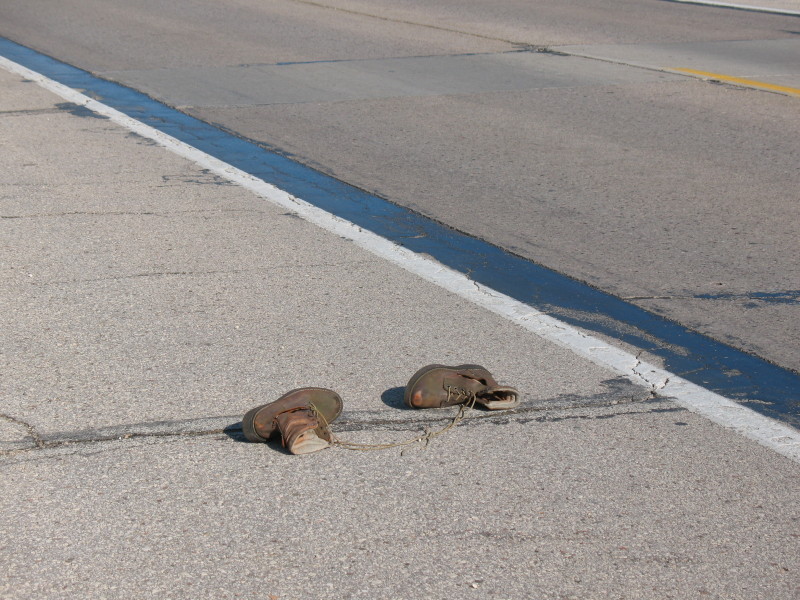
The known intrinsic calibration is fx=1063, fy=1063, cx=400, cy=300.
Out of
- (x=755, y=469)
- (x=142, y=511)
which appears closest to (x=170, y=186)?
(x=142, y=511)

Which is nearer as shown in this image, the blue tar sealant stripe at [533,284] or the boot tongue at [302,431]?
Answer: the boot tongue at [302,431]

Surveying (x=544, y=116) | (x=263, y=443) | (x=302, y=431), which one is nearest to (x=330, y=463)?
(x=302, y=431)

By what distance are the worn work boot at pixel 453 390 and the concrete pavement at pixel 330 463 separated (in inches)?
2.7

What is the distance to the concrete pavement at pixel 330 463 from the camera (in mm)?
3139

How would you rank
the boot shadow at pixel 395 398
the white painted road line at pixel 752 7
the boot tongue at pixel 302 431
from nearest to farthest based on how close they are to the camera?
1. the boot tongue at pixel 302 431
2. the boot shadow at pixel 395 398
3. the white painted road line at pixel 752 7

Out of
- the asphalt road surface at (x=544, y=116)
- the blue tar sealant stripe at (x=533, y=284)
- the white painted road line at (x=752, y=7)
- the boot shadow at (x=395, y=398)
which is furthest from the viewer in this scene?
the white painted road line at (x=752, y=7)

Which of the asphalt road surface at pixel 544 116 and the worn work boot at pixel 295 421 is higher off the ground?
the asphalt road surface at pixel 544 116

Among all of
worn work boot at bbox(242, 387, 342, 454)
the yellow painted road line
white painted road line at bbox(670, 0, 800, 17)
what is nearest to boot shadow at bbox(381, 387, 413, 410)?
worn work boot at bbox(242, 387, 342, 454)

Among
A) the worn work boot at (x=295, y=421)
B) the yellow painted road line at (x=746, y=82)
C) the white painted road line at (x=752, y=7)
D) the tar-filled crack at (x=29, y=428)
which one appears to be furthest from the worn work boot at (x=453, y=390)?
the white painted road line at (x=752, y=7)

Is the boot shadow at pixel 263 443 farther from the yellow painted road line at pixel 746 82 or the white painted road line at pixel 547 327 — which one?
the yellow painted road line at pixel 746 82

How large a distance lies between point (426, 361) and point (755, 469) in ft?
4.98

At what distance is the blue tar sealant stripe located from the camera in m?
4.59

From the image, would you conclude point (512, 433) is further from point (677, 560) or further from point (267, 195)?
point (267, 195)

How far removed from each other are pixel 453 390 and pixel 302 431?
70cm
